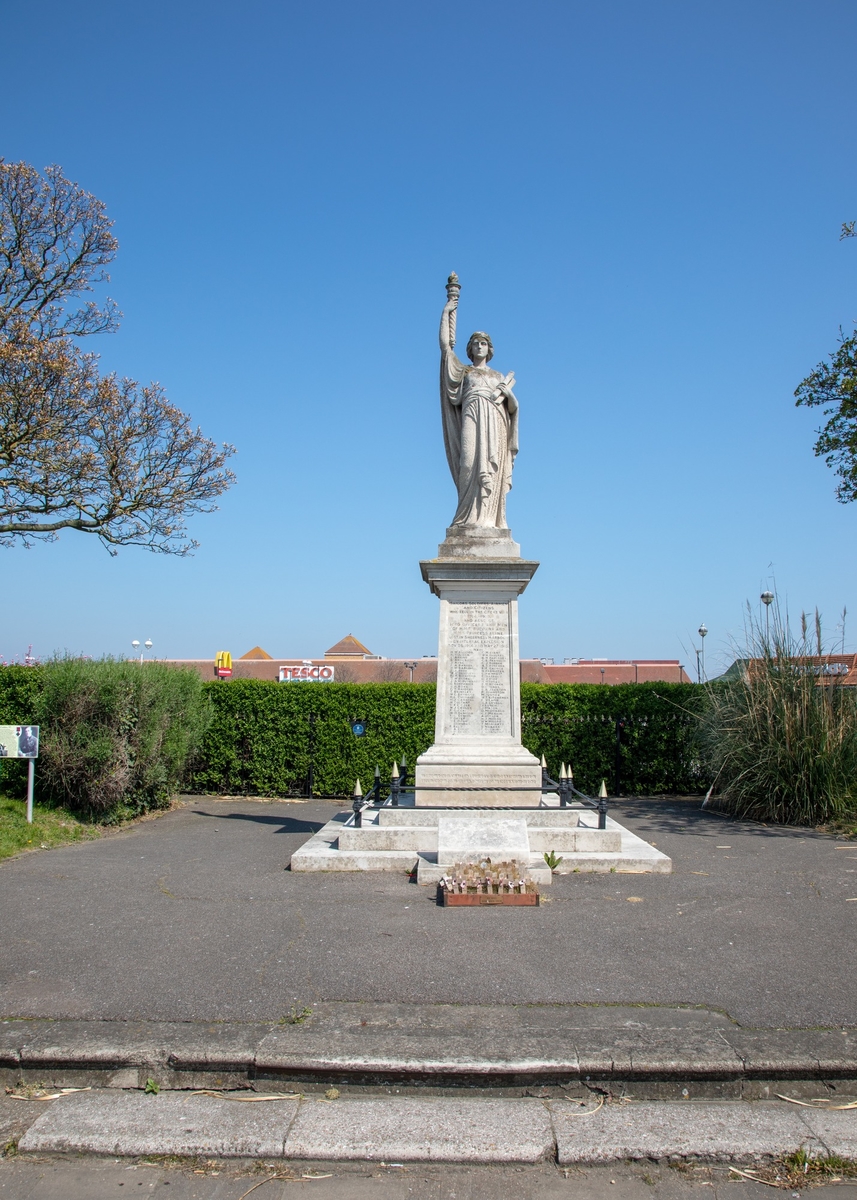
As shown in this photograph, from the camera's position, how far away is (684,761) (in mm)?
13617

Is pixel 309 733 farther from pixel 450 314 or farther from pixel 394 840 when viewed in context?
pixel 450 314

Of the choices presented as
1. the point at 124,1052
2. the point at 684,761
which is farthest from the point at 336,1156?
the point at 684,761

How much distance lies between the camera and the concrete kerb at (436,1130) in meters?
2.95

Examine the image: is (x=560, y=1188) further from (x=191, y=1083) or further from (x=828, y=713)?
(x=828, y=713)

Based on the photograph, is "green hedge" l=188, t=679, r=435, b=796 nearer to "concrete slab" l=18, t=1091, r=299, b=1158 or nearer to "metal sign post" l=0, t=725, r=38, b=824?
"metal sign post" l=0, t=725, r=38, b=824

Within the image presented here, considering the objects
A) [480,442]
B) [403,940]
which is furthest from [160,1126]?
[480,442]

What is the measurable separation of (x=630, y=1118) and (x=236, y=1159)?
5.07 feet

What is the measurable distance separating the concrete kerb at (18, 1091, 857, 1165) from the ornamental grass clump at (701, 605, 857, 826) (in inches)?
289

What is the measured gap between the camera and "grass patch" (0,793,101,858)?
875 cm

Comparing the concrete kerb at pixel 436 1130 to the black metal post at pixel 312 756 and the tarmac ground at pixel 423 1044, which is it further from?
the black metal post at pixel 312 756

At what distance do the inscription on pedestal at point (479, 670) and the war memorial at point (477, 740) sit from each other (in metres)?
0.01

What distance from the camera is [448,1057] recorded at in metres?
3.39

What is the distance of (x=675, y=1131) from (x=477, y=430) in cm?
754

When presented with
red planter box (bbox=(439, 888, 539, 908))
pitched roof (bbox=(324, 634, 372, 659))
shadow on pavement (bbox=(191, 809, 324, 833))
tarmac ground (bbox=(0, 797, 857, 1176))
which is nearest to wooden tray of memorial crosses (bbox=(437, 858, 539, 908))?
red planter box (bbox=(439, 888, 539, 908))
